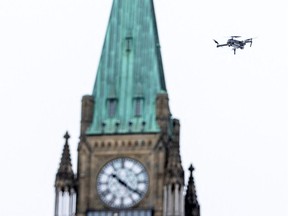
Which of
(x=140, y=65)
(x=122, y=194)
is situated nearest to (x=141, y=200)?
(x=122, y=194)

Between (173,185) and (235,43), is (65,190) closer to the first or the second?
(173,185)

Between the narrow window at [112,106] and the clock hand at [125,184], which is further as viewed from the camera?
the narrow window at [112,106]

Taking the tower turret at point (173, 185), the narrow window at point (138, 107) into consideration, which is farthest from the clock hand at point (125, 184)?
the narrow window at point (138, 107)

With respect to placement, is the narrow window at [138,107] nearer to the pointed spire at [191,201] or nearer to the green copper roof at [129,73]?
the green copper roof at [129,73]

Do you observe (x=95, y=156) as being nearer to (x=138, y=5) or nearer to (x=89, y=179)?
(x=89, y=179)

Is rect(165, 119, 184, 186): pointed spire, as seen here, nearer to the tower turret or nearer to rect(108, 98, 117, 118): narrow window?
the tower turret

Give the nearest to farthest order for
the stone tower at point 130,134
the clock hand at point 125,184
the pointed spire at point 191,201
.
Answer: the stone tower at point 130,134 < the clock hand at point 125,184 < the pointed spire at point 191,201

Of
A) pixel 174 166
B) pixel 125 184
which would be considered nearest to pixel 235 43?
pixel 174 166
